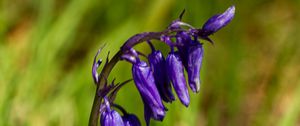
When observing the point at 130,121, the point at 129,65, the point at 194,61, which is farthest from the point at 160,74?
the point at 129,65

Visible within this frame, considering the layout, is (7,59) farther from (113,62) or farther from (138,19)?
(113,62)

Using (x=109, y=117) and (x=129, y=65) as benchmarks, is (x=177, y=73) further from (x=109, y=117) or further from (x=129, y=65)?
(x=129, y=65)

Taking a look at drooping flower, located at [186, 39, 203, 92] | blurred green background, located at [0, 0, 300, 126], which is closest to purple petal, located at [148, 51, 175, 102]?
drooping flower, located at [186, 39, 203, 92]

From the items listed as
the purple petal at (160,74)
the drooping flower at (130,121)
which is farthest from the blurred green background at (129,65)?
the purple petal at (160,74)

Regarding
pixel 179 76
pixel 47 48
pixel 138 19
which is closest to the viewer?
pixel 179 76

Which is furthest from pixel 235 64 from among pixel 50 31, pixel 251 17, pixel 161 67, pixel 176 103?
pixel 161 67

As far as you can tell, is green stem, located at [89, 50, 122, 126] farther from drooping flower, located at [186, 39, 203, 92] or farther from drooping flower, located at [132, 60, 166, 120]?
drooping flower, located at [186, 39, 203, 92]

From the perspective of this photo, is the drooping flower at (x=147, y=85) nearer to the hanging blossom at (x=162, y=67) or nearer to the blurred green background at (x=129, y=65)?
the hanging blossom at (x=162, y=67)
